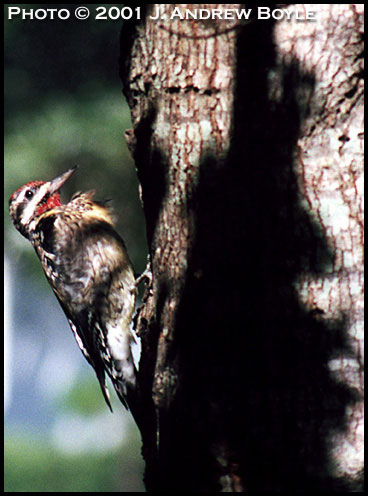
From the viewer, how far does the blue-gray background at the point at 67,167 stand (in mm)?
5887

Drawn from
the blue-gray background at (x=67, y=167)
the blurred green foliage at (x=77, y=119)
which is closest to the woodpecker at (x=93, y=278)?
the blue-gray background at (x=67, y=167)

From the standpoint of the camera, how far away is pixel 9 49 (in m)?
6.00

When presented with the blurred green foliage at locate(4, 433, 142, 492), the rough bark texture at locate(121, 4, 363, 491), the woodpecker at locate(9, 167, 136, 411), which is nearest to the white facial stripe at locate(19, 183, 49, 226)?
the woodpecker at locate(9, 167, 136, 411)

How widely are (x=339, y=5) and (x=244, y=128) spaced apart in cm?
41

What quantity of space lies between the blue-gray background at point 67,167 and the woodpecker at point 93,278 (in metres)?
1.16

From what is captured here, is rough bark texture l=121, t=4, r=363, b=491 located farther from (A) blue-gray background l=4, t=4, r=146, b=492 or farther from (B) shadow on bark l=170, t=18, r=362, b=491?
(A) blue-gray background l=4, t=4, r=146, b=492

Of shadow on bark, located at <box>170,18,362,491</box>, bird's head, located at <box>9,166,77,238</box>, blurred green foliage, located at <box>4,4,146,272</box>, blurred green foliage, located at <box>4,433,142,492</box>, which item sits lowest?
blurred green foliage, located at <box>4,433,142,492</box>

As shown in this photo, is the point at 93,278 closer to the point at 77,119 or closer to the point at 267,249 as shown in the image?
the point at 267,249

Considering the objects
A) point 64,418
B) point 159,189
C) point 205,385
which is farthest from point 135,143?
point 64,418

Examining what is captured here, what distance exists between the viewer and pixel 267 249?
5.88ft

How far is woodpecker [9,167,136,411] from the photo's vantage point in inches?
143

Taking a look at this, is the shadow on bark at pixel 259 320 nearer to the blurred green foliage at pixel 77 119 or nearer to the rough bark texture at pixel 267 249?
the rough bark texture at pixel 267 249

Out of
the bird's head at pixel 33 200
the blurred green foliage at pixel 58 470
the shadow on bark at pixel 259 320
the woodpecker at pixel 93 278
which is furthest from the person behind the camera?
the blurred green foliage at pixel 58 470

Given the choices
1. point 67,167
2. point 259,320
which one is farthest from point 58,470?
point 259,320
